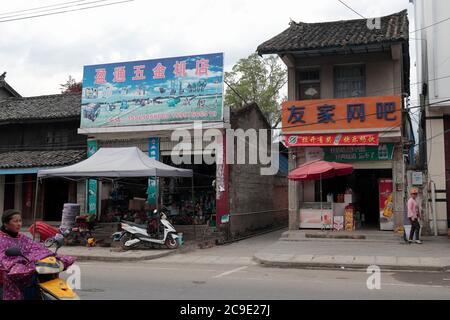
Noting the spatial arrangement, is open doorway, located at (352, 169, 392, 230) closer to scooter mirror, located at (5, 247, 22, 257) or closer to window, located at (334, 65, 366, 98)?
window, located at (334, 65, 366, 98)

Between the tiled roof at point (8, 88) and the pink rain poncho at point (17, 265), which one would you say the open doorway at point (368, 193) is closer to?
the pink rain poncho at point (17, 265)

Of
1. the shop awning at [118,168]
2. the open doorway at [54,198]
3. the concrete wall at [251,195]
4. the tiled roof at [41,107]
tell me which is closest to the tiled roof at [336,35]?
the concrete wall at [251,195]

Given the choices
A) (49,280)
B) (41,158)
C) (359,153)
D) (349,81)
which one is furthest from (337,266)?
(41,158)

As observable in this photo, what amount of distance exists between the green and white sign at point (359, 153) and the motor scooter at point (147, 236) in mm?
6683

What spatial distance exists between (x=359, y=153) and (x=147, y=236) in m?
8.34

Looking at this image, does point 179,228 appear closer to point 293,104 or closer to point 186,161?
point 186,161

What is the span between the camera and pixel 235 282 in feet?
30.7

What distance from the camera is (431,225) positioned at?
655 inches

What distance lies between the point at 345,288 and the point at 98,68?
1538 cm

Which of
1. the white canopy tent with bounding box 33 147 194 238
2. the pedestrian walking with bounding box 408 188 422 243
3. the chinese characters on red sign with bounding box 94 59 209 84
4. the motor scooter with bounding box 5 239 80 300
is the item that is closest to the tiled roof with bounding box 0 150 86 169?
the chinese characters on red sign with bounding box 94 59 209 84

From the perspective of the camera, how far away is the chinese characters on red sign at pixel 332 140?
54.6ft

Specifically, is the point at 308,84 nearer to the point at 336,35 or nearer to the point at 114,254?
the point at 336,35

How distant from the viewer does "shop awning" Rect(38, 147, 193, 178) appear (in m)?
15.4
